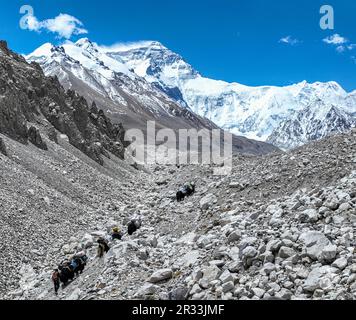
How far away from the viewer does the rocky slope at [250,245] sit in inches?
654

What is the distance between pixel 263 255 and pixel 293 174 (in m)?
11.8

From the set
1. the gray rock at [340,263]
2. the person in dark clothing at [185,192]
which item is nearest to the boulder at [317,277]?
the gray rock at [340,263]

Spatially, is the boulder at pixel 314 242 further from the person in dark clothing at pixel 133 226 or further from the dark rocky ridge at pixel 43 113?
the dark rocky ridge at pixel 43 113

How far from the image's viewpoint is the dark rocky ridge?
52.7 metres

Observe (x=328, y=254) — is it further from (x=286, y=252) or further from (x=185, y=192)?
(x=185, y=192)

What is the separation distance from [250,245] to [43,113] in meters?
53.5

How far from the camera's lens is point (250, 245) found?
19.7 metres

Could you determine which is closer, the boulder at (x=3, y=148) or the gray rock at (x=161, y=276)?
the gray rock at (x=161, y=276)

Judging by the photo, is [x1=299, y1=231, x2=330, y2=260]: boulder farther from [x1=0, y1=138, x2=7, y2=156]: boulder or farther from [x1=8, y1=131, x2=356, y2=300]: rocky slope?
[x1=0, y1=138, x2=7, y2=156]: boulder

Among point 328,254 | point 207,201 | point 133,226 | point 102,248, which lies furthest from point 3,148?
point 328,254

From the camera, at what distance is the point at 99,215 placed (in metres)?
39.7

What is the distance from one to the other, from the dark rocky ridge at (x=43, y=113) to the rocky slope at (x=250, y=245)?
22914mm

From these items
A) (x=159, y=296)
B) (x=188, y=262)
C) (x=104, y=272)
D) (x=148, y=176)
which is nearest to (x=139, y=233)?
(x=104, y=272)

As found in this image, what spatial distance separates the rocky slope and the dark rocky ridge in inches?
902
